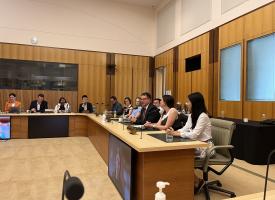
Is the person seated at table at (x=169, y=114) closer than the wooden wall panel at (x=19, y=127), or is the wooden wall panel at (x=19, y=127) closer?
the person seated at table at (x=169, y=114)

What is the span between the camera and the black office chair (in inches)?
101

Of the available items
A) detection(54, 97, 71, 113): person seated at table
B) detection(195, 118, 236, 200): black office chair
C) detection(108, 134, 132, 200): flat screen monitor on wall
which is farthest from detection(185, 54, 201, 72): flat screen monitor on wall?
detection(108, 134, 132, 200): flat screen monitor on wall

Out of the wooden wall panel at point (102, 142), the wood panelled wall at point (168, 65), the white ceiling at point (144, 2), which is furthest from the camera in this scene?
the white ceiling at point (144, 2)

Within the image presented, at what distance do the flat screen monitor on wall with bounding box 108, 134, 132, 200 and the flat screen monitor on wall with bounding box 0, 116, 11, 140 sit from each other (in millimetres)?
4140

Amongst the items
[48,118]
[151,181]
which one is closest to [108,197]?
[151,181]

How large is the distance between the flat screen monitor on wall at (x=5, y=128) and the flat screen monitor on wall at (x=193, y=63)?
5467mm

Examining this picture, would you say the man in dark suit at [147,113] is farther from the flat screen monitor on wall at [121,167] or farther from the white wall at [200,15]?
the white wall at [200,15]

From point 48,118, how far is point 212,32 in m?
5.12

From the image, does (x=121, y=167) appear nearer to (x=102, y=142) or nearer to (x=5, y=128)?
(x=102, y=142)

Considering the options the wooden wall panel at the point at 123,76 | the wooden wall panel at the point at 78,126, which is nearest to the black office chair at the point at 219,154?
the wooden wall panel at the point at 78,126

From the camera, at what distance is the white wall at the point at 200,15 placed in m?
5.24

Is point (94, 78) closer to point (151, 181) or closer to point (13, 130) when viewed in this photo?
point (13, 130)

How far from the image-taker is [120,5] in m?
9.09

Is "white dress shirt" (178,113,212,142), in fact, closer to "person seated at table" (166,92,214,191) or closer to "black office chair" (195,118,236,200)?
"person seated at table" (166,92,214,191)
